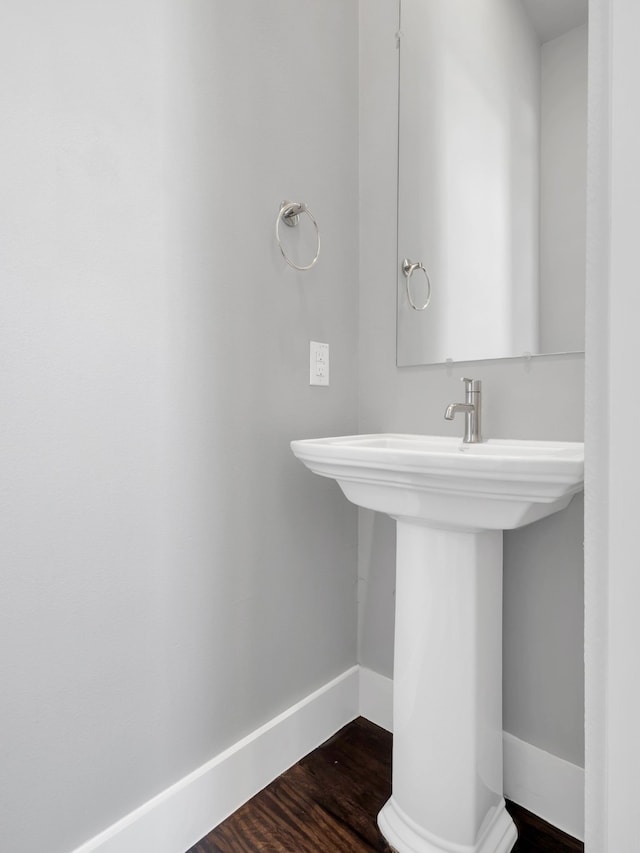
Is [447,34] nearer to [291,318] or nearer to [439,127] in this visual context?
[439,127]

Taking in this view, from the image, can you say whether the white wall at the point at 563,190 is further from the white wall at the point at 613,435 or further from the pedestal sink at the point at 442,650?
the white wall at the point at 613,435

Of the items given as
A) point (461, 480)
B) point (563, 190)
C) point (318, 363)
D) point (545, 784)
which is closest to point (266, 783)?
point (545, 784)

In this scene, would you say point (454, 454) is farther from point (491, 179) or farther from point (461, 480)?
point (491, 179)

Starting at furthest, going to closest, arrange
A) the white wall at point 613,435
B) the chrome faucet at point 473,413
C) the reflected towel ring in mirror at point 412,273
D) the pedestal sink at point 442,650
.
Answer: the reflected towel ring in mirror at point 412,273 < the chrome faucet at point 473,413 < the pedestal sink at point 442,650 < the white wall at point 613,435

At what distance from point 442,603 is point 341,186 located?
3.90ft

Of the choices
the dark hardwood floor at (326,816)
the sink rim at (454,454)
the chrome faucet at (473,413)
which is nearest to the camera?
the sink rim at (454,454)

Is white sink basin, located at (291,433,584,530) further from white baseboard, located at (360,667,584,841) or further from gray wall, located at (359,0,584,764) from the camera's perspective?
white baseboard, located at (360,667,584,841)

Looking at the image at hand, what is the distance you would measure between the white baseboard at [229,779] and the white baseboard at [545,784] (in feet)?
1.57

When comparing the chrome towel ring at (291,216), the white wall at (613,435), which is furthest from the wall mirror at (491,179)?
the white wall at (613,435)

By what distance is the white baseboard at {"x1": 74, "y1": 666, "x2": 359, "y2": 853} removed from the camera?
101 centimetres

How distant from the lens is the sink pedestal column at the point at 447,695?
1.02 metres

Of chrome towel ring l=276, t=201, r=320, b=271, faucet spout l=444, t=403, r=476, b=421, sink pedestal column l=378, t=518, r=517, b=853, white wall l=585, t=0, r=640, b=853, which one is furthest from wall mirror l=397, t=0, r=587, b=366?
white wall l=585, t=0, r=640, b=853

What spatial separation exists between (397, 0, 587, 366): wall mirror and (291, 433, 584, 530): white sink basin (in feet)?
1.11

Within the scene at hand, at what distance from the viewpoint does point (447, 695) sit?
3.40 feet
